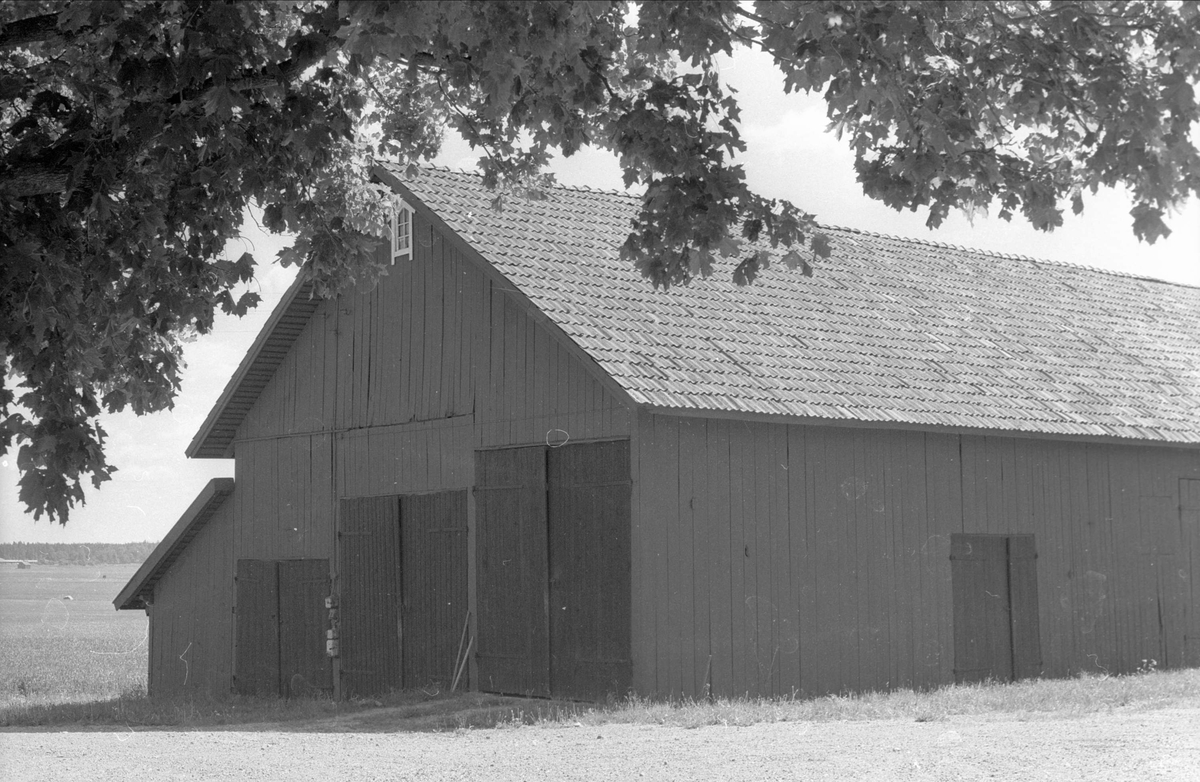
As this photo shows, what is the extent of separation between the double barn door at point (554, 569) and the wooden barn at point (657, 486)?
0.04 m

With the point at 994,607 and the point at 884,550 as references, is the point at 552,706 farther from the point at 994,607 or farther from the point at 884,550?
the point at 994,607

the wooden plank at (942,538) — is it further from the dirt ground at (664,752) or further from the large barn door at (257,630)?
the large barn door at (257,630)

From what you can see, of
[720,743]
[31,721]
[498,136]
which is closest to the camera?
[498,136]

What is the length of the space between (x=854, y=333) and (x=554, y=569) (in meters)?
5.53

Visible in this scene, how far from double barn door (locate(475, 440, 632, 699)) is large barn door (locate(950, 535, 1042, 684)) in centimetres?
490

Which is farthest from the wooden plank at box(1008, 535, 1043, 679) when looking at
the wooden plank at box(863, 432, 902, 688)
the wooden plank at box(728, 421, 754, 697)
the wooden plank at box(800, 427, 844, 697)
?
the wooden plank at box(728, 421, 754, 697)

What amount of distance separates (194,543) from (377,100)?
12.1 m

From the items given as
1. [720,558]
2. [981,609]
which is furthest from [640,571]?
[981,609]

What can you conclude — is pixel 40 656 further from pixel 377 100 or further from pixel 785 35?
pixel 785 35

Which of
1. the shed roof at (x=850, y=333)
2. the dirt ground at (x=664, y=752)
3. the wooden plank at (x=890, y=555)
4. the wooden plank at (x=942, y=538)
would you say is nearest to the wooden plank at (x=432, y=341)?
the shed roof at (x=850, y=333)

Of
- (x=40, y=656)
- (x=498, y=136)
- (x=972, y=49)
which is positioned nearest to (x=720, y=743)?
(x=498, y=136)

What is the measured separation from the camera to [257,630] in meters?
21.1

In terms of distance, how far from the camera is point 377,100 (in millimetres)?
12211

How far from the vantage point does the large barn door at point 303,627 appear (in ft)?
65.2
